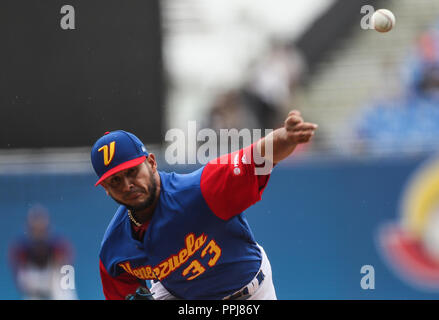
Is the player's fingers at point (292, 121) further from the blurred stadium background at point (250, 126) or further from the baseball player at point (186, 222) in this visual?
the blurred stadium background at point (250, 126)

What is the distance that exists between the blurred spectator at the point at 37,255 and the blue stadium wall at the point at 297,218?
0.08m

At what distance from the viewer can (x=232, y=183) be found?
12.7 ft

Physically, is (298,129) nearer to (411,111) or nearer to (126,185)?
(126,185)

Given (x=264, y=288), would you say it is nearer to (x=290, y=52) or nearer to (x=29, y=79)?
(x=29, y=79)

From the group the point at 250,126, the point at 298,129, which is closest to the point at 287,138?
the point at 298,129

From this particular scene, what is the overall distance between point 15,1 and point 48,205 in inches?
85.8

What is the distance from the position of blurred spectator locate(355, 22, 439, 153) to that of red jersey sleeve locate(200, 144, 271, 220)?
15.9 ft

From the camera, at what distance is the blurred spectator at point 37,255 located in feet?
25.0

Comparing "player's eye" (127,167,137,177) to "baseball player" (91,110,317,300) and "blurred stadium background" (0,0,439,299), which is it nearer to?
"baseball player" (91,110,317,300)

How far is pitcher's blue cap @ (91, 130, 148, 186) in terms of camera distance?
389 cm

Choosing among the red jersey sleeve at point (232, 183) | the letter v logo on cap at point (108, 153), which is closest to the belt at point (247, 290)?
the red jersey sleeve at point (232, 183)
